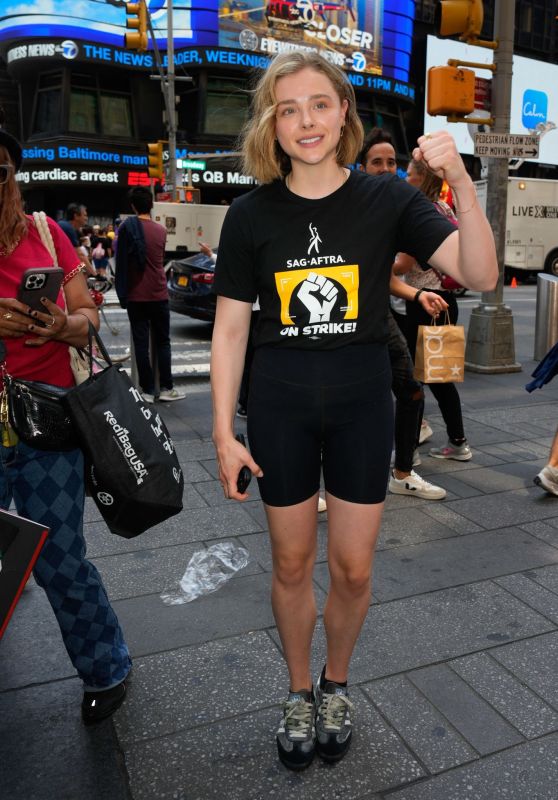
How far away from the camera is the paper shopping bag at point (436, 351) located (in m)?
4.35

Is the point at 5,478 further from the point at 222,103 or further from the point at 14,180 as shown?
the point at 222,103

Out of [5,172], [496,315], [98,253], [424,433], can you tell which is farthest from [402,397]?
[98,253]

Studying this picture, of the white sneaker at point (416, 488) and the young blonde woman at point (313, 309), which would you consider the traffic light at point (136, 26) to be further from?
the young blonde woman at point (313, 309)

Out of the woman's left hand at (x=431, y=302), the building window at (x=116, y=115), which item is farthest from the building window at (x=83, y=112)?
the woman's left hand at (x=431, y=302)

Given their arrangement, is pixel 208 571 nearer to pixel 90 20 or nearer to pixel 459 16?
pixel 459 16

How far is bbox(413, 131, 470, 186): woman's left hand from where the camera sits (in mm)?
1800

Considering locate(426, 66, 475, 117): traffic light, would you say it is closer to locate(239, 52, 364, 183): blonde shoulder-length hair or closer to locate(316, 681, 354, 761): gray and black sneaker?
locate(239, 52, 364, 183): blonde shoulder-length hair

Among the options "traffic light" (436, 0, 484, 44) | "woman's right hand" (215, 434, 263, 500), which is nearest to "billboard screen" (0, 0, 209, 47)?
"traffic light" (436, 0, 484, 44)

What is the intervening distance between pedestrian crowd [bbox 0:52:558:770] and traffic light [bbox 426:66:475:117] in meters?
5.94

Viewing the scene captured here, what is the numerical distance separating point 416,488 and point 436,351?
879 mm

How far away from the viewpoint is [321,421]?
2084mm

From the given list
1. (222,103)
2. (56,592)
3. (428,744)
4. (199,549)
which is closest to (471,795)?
(428,744)

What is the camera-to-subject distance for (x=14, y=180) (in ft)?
7.46

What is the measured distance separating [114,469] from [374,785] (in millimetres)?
1223
